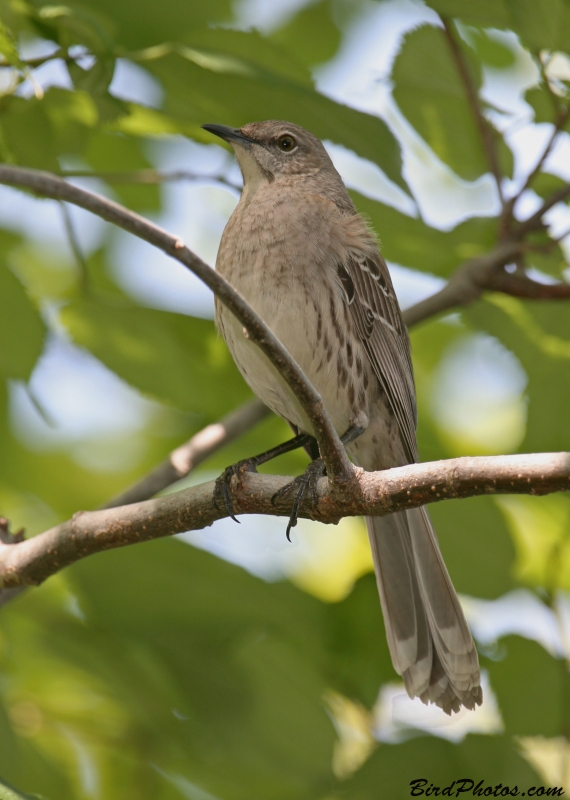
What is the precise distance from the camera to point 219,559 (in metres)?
3.85

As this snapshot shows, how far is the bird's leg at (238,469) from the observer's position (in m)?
3.24

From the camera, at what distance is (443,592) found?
177 inches

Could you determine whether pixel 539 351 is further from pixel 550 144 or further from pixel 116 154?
pixel 116 154

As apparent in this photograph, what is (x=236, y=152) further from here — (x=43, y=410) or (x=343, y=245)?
(x=43, y=410)

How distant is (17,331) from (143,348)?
741 mm

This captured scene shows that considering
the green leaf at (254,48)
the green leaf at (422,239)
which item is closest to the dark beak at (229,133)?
the green leaf at (254,48)

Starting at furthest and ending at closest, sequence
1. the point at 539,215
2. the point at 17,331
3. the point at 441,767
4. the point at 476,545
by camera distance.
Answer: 1. the point at 539,215
2. the point at 476,545
3. the point at 17,331
4. the point at 441,767

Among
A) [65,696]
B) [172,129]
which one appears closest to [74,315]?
[172,129]

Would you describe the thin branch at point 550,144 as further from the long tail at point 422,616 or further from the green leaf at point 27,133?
the green leaf at point 27,133

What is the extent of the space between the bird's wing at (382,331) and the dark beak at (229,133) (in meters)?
0.93

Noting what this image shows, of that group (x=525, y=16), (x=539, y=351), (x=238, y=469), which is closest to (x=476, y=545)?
(x=539, y=351)

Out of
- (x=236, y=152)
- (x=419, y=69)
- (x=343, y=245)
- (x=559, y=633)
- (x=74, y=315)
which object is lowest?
(x=559, y=633)

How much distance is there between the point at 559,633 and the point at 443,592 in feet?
2.05

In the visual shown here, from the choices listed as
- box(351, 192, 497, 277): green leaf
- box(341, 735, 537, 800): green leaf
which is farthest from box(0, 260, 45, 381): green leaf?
box(341, 735, 537, 800): green leaf
